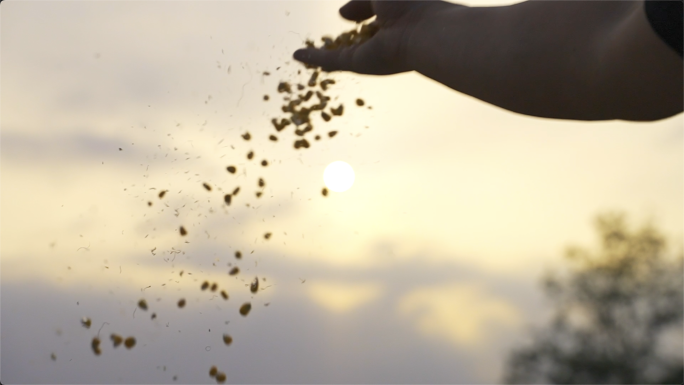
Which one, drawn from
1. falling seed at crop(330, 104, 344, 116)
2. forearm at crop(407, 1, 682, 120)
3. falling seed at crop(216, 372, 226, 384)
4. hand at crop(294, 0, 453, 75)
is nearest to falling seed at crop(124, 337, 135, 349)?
falling seed at crop(216, 372, 226, 384)

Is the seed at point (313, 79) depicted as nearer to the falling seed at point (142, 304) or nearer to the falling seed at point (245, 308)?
the falling seed at point (245, 308)

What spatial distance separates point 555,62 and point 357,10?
1225 millimetres

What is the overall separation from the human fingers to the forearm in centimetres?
70

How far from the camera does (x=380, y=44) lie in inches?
92.0

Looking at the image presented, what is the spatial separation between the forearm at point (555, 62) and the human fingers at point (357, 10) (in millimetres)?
699

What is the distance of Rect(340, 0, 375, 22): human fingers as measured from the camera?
8.43 feet

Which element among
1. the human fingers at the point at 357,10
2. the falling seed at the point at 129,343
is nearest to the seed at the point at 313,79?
the human fingers at the point at 357,10

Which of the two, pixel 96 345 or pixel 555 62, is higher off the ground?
pixel 555 62

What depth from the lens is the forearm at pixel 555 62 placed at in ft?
4.47

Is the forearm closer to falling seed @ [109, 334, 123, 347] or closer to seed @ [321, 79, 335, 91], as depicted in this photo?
seed @ [321, 79, 335, 91]

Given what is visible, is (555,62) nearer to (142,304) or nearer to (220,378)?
(220,378)

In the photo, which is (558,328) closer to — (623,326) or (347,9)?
(623,326)

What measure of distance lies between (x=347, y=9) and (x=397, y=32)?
423 millimetres

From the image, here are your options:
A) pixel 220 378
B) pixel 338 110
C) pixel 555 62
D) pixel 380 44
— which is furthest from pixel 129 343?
pixel 555 62
